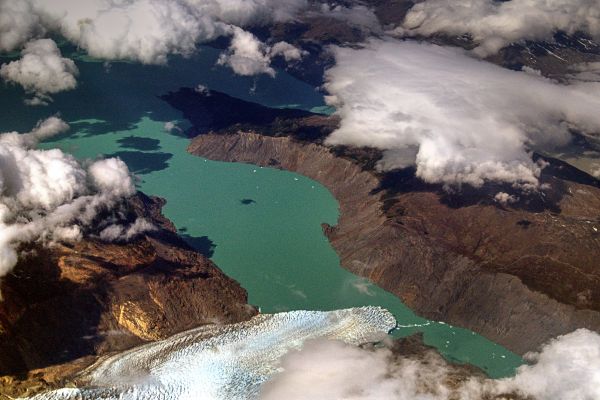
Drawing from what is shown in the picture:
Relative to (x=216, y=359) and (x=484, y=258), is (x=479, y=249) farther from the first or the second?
(x=216, y=359)

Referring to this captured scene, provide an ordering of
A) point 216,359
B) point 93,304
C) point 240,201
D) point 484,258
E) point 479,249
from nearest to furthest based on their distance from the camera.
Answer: point 216,359 → point 93,304 → point 484,258 → point 479,249 → point 240,201

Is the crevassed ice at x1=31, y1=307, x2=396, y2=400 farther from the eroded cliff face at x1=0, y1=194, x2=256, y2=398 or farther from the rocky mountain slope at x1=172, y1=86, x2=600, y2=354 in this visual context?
the rocky mountain slope at x1=172, y1=86, x2=600, y2=354

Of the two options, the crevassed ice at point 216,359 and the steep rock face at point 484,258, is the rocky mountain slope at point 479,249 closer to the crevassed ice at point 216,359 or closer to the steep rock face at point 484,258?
the steep rock face at point 484,258

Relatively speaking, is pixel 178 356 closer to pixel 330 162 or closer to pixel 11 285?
pixel 11 285

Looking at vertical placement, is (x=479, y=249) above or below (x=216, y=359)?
above

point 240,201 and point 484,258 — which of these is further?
point 240,201

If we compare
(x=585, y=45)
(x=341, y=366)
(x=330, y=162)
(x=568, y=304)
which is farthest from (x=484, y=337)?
(x=585, y=45)

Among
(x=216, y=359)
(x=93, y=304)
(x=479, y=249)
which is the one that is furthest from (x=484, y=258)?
(x=93, y=304)
